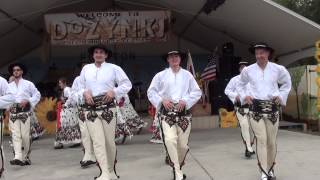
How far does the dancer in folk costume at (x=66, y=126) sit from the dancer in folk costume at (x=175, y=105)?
187 inches

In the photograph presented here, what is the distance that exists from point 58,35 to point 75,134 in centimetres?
658

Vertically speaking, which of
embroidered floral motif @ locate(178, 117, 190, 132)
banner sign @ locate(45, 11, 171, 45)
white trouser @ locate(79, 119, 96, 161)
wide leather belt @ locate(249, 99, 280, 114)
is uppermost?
banner sign @ locate(45, 11, 171, 45)

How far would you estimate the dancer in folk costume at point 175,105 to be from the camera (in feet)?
22.2

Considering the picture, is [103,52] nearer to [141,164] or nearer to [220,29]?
[141,164]

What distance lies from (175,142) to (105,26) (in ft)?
36.8

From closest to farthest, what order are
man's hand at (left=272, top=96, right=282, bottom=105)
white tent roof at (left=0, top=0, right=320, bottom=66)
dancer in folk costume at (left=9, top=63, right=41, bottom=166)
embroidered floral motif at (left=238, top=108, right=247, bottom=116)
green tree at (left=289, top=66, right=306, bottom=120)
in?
man's hand at (left=272, top=96, right=282, bottom=105) < dancer in folk costume at (left=9, top=63, right=41, bottom=166) < embroidered floral motif at (left=238, top=108, right=247, bottom=116) < white tent roof at (left=0, top=0, right=320, bottom=66) < green tree at (left=289, top=66, right=306, bottom=120)

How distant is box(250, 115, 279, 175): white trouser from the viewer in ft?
22.0

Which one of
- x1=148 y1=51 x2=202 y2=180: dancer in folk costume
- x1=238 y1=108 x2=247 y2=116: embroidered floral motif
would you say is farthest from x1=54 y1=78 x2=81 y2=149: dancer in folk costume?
x1=148 y1=51 x2=202 y2=180: dancer in folk costume

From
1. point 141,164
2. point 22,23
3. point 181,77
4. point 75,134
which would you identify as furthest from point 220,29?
point 181,77

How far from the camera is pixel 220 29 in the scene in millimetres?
18719

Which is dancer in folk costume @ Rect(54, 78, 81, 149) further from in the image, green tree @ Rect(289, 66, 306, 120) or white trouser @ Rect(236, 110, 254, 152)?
green tree @ Rect(289, 66, 306, 120)

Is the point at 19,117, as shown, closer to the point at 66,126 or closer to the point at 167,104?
the point at 66,126

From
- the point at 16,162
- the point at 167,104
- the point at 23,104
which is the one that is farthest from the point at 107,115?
the point at 16,162

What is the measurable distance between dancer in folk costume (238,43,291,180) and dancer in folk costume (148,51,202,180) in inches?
30.1
